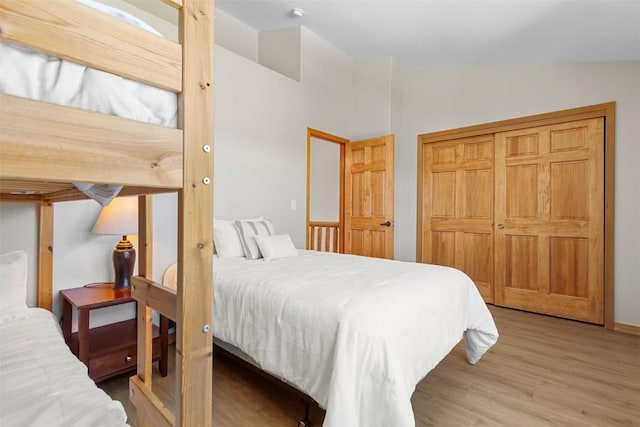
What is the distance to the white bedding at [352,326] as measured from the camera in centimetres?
124

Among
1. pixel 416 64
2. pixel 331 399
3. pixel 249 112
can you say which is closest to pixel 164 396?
pixel 331 399

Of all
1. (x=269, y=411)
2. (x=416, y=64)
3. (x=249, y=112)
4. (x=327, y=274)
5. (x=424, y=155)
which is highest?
(x=416, y=64)

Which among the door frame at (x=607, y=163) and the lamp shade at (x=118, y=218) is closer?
the lamp shade at (x=118, y=218)

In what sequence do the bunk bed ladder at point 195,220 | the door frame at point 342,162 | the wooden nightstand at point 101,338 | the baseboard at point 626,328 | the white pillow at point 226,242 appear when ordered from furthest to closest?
the door frame at point 342,162 → the baseboard at point 626,328 → the white pillow at point 226,242 → the wooden nightstand at point 101,338 → the bunk bed ladder at point 195,220

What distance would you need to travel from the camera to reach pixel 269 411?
1691mm

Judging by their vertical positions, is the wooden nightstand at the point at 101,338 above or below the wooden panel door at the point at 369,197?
below

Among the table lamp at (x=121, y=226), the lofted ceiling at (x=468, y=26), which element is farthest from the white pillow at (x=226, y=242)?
the lofted ceiling at (x=468, y=26)

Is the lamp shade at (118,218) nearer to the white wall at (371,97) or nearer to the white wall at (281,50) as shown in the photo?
the white wall at (281,50)

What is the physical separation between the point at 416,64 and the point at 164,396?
443 centimetres

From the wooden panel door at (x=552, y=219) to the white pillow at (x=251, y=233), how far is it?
2.69 m

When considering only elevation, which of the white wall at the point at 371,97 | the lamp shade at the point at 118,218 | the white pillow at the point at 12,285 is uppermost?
the white wall at the point at 371,97

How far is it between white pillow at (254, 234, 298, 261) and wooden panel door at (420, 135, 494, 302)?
225 centimetres

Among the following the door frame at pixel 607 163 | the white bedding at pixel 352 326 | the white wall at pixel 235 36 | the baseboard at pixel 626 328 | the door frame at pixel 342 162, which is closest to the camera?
the white bedding at pixel 352 326

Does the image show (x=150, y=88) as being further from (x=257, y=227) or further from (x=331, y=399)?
(x=257, y=227)
